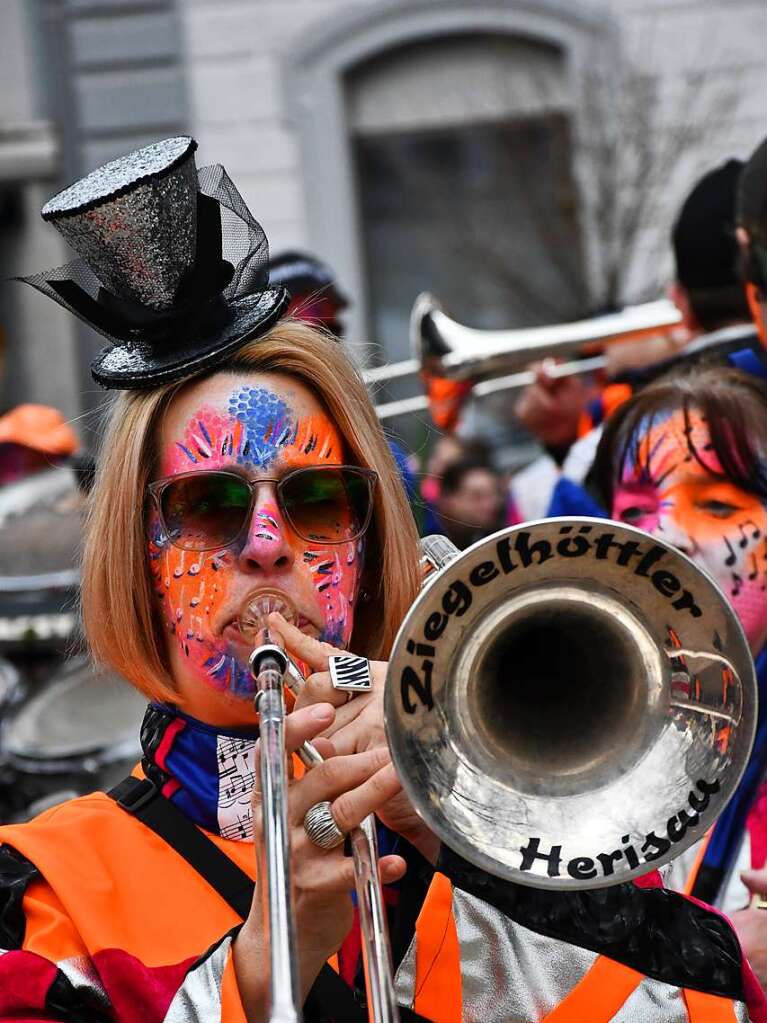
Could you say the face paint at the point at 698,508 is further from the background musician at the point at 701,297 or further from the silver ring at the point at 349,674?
the silver ring at the point at 349,674

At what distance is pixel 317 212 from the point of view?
12.2m

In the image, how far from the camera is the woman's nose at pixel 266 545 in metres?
2.33

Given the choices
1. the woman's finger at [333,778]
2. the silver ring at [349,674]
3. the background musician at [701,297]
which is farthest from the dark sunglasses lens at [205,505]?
the background musician at [701,297]

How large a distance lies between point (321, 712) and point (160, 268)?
75 cm

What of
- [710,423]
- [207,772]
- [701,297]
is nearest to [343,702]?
[207,772]

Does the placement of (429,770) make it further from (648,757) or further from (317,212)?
(317,212)

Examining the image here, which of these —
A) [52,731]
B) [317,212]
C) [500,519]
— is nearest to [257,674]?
[52,731]

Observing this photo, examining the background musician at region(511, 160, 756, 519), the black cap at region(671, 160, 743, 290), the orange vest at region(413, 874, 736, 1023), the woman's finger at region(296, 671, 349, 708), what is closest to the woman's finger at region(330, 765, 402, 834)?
the woman's finger at region(296, 671, 349, 708)

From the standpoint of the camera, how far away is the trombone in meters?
2.06

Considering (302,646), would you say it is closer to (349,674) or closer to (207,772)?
(349,674)

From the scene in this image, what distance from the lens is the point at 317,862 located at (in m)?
2.04

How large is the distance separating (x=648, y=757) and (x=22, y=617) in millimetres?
4172

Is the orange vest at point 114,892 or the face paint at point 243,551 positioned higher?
the face paint at point 243,551

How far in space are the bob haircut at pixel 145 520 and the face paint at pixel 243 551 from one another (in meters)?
0.02
